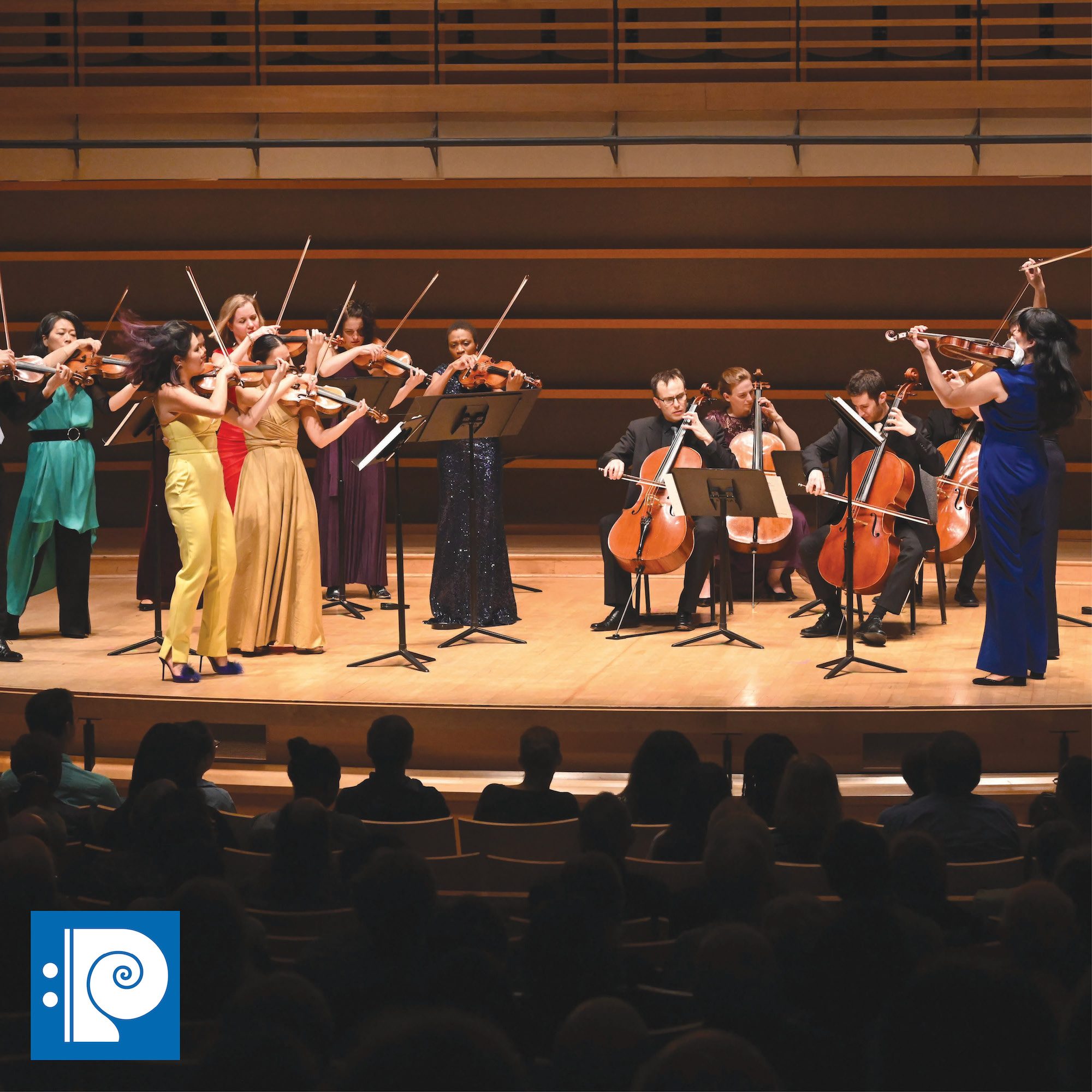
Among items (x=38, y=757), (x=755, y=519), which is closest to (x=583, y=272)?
(x=755, y=519)

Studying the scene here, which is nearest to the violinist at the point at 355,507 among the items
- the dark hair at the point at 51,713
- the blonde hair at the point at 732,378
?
the blonde hair at the point at 732,378

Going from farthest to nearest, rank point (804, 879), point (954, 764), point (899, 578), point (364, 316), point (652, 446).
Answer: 1. point (364, 316)
2. point (652, 446)
3. point (899, 578)
4. point (954, 764)
5. point (804, 879)

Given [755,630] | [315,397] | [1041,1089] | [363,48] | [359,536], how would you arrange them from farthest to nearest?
[363,48] < [359,536] < [755,630] < [315,397] < [1041,1089]

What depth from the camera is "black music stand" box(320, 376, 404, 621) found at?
545 centimetres

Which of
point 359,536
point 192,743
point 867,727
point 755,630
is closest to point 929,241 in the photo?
point 755,630

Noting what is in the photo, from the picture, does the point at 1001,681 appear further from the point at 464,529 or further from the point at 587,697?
the point at 464,529

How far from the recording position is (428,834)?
2.92 metres

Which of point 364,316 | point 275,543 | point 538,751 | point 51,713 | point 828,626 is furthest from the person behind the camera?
point 364,316

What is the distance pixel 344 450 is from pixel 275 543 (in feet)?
3.93

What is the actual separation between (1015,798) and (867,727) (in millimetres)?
491

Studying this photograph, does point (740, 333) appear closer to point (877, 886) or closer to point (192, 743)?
point (192, 743)

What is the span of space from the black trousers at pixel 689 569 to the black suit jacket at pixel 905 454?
0.50m

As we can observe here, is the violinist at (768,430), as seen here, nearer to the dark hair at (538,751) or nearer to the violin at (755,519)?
the violin at (755,519)

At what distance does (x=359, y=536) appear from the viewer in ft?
20.7
